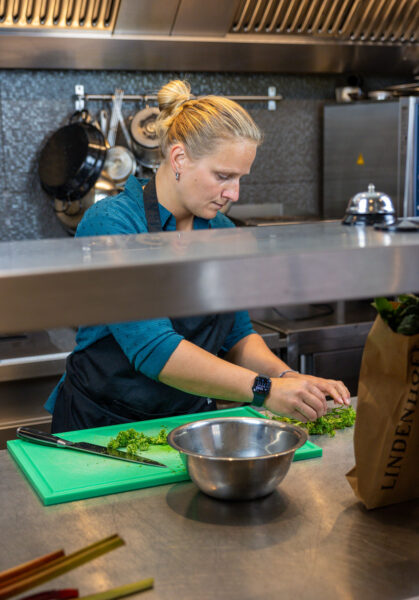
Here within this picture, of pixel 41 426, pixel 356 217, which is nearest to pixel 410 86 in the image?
pixel 41 426

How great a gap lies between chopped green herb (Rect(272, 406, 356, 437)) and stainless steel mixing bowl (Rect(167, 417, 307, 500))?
0.23m

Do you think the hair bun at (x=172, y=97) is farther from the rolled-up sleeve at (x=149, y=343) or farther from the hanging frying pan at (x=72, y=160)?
the hanging frying pan at (x=72, y=160)

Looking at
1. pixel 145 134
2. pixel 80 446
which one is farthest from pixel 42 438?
pixel 145 134

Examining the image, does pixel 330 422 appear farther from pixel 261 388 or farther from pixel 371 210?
pixel 371 210

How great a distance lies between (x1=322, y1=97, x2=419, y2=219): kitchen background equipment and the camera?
3.40 meters

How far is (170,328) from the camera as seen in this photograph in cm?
173

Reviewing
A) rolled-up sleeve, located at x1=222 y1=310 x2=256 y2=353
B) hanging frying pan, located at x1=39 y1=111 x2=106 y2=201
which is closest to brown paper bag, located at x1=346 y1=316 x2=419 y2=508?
rolled-up sleeve, located at x1=222 y1=310 x2=256 y2=353

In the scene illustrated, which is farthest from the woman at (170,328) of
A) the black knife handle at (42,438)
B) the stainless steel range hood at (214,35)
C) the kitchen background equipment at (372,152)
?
the kitchen background equipment at (372,152)

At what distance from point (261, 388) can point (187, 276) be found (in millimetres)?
886

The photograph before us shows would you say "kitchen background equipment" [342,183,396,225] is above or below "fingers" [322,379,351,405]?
above

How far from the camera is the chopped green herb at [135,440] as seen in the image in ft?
5.05

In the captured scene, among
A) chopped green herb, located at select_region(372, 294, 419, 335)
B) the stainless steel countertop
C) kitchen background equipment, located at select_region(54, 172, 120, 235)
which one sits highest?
kitchen background equipment, located at select_region(54, 172, 120, 235)

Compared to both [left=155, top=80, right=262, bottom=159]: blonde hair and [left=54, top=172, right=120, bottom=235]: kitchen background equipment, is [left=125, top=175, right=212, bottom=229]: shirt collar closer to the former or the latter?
[left=155, top=80, right=262, bottom=159]: blonde hair

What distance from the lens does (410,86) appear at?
353cm
